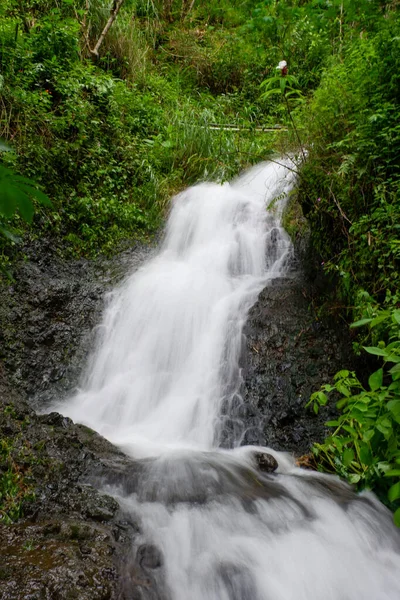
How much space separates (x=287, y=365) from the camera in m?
3.73

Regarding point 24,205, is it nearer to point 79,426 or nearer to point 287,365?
point 79,426

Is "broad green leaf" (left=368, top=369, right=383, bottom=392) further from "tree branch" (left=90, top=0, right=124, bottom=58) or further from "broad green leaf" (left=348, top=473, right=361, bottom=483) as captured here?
"tree branch" (left=90, top=0, right=124, bottom=58)

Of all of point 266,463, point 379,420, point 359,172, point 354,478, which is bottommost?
point 266,463

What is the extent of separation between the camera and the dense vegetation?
2855mm

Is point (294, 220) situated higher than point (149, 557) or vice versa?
point (294, 220)

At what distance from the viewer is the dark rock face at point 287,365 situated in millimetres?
3402

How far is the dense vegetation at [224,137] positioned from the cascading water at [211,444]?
431 mm

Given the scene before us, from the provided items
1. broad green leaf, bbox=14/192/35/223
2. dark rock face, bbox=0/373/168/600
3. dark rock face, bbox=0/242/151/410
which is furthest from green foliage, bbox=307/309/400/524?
dark rock face, bbox=0/242/151/410

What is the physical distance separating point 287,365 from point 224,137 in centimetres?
501

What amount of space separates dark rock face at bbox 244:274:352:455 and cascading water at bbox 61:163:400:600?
15 centimetres

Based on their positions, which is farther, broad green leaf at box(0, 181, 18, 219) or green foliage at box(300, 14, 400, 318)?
green foliage at box(300, 14, 400, 318)

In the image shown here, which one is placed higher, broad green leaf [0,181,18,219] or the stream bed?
broad green leaf [0,181,18,219]

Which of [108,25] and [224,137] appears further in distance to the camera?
[224,137]

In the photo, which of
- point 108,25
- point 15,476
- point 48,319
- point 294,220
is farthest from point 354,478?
point 108,25
